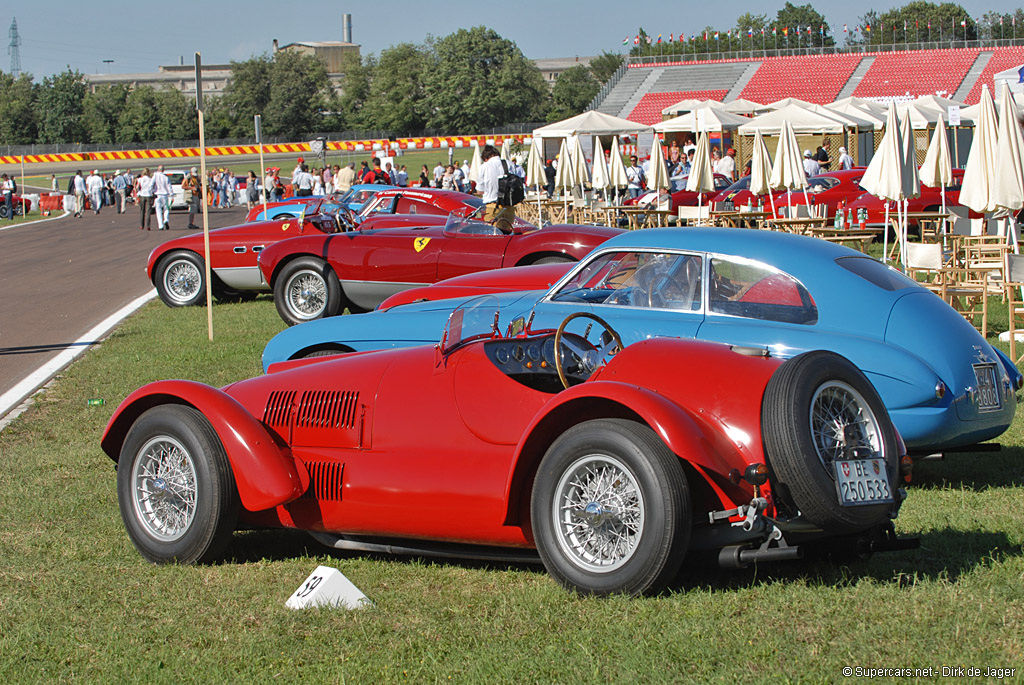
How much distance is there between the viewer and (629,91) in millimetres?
72125

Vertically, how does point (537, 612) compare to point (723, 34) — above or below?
below

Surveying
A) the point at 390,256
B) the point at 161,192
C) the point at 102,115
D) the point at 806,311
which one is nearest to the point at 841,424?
the point at 806,311

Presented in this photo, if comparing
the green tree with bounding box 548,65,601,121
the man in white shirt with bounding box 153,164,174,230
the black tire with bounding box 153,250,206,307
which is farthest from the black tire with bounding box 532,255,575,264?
the green tree with bounding box 548,65,601,121

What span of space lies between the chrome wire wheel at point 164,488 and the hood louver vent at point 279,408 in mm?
398

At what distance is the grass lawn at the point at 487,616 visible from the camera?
11.4 ft

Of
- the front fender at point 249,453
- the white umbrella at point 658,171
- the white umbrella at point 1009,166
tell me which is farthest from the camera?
the white umbrella at point 658,171

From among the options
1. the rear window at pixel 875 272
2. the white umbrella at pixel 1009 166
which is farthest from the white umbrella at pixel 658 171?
the rear window at pixel 875 272

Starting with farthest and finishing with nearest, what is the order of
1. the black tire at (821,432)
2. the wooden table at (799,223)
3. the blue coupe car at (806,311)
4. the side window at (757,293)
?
the wooden table at (799,223) → the side window at (757,293) → the blue coupe car at (806,311) → the black tire at (821,432)

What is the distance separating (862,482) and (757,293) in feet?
7.91

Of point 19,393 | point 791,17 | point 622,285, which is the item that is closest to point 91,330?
point 19,393

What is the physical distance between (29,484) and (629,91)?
6887 centimetres

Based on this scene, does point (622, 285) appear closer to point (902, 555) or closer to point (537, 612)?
point (902, 555)

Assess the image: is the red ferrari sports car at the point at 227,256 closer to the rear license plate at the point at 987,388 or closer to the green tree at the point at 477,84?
the rear license plate at the point at 987,388

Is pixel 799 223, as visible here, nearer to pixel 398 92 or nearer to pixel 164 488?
pixel 164 488
